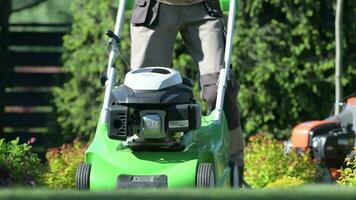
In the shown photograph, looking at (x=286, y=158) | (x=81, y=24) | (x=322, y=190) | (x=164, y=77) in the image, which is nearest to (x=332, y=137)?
(x=286, y=158)

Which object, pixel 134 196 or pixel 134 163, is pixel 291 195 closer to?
pixel 134 196

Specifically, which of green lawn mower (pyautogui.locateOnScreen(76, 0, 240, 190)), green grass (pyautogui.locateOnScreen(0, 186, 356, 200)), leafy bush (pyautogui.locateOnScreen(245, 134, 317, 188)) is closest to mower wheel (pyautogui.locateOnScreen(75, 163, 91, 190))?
green lawn mower (pyautogui.locateOnScreen(76, 0, 240, 190))

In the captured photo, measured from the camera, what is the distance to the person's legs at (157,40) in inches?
236

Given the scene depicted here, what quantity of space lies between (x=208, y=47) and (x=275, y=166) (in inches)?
66.9

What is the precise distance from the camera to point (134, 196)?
10.6ft

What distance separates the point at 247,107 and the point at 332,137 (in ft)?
5.96

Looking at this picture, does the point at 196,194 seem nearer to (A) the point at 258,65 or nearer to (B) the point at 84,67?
(A) the point at 258,65

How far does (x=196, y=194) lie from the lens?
326cm

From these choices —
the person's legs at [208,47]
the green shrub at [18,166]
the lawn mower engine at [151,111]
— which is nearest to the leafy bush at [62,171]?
the green shrub at [18,166]

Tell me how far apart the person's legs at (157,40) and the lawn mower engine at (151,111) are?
2.55 feet

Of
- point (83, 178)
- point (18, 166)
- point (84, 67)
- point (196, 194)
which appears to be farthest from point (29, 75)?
point (196, 194)

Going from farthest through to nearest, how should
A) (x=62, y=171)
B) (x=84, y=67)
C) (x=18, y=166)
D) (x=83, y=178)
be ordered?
(x=84, y=67) < (x=62, y=171) < (x=18, y=166) < (x=83, y=178)

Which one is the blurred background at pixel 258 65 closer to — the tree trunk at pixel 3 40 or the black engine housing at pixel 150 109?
the tree trunk at pixel 3 40

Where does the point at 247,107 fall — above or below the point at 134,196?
below
